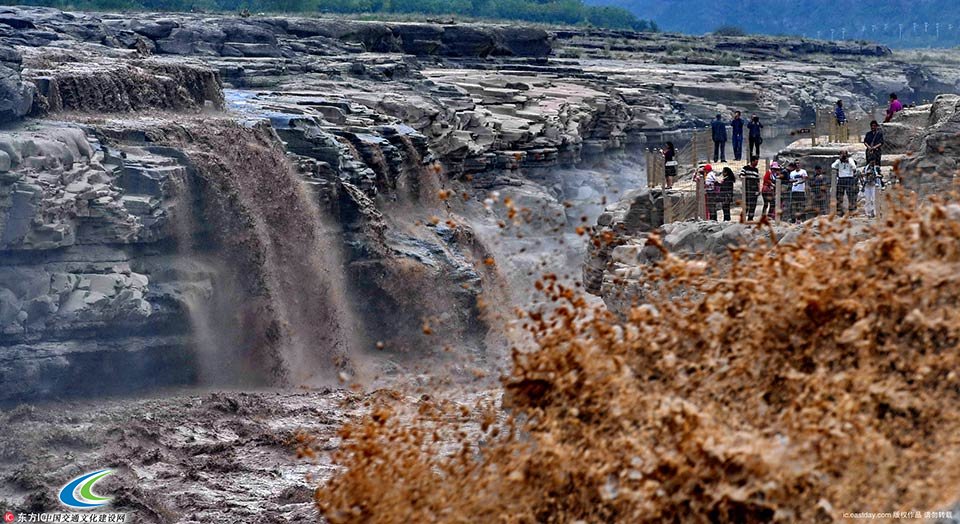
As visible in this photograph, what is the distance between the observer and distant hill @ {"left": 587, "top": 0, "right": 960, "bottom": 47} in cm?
A: 15725

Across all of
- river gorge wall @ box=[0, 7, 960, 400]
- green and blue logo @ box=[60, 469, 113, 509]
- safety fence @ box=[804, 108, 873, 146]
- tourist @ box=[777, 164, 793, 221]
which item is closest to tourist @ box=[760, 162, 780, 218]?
tourist @ box=[777, 164, 793, 221]

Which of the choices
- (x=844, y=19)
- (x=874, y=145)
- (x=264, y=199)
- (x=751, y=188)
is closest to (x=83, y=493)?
(x=264, y=199)

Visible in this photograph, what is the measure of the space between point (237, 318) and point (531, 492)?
1459 centimetres

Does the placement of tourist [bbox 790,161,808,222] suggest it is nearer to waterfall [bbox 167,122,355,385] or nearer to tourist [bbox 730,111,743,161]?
waterfall [bbox 167,122,355,385]

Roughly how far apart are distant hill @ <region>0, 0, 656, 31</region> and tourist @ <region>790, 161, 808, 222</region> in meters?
43.0

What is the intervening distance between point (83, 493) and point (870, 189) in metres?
10.4

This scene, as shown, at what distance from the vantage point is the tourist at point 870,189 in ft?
48.2

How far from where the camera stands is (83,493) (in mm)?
14875

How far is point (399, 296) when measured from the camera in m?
24.8

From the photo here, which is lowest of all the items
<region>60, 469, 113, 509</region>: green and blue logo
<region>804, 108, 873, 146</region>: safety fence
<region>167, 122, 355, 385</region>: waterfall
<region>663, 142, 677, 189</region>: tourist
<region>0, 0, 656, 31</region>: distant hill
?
<region>60, 469, 113, 509</region>: green and blue logo

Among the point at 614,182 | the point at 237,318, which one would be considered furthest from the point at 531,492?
the point at 614,182

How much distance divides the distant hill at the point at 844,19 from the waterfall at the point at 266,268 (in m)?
132

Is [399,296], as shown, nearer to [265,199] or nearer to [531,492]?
[265,199]

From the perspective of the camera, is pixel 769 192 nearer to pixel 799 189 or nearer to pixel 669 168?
pixel 799 189
